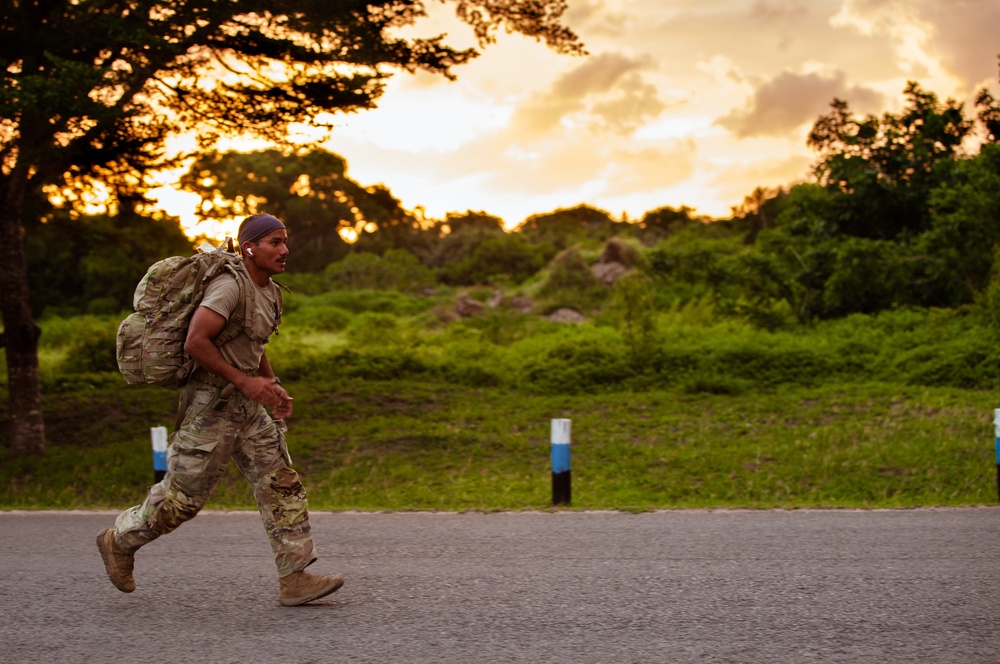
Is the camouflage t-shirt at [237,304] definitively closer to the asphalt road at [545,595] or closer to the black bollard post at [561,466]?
the asphalt road at [545,595]

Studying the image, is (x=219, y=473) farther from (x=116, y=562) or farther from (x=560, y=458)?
(x=560, y=458)

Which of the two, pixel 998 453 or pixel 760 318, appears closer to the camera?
pixel 998 453

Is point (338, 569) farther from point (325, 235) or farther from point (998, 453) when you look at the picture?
point (325, 235)

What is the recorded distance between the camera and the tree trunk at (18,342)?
12969 mm

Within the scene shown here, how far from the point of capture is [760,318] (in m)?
21.7

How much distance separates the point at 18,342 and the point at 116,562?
9.01 meters

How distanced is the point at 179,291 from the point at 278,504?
110cm

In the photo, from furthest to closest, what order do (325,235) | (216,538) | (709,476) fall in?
(325,235) < (709,476) < (216,538)

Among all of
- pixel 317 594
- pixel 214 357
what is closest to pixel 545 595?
pixel 317 594

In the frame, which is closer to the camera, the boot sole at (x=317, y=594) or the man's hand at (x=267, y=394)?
the man's hand at (x=267, y=394)

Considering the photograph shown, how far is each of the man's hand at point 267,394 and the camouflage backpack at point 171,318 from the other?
28cm

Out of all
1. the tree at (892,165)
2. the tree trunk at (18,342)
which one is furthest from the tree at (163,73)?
the tree at (892,165)

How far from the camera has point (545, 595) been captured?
16.7 feet

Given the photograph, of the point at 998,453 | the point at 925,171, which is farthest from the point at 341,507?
the point at 925,171
